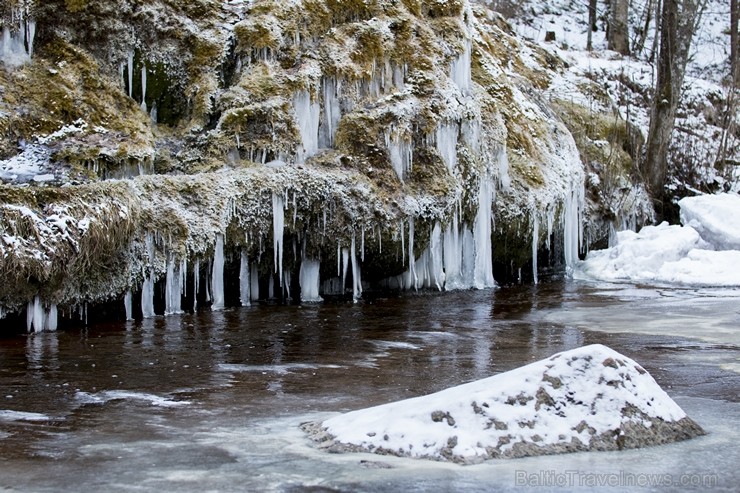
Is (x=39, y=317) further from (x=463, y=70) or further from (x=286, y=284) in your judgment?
(x=463, y=70)

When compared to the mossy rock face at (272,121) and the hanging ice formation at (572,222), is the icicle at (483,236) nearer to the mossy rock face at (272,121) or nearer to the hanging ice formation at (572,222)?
the mossy rock face at (272,121)

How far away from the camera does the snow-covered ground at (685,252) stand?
18484 millimetres

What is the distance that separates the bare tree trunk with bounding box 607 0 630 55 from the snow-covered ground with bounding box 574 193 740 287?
13731 mm

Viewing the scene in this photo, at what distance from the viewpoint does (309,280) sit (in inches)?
618

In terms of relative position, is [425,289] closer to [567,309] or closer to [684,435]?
[567,309]

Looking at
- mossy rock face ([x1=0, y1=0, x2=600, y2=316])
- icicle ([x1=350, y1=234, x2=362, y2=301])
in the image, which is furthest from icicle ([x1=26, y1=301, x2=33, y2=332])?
icicle ([x1=350, y1=234, x2=362, y2=301])

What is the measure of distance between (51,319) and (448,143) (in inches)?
328

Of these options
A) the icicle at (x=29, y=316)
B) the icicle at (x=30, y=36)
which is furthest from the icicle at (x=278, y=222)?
the icicle at (x=30, y=36)

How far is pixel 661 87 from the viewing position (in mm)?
24547

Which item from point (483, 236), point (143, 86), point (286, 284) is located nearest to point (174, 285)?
point (286, 284)

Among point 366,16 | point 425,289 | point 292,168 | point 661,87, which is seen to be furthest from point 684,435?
point 661,87

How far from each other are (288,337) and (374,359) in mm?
2040

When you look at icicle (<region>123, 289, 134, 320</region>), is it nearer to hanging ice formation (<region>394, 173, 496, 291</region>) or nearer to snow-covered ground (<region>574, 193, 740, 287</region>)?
hanging ice formation (<region>394, 173, 496, 291</region>)

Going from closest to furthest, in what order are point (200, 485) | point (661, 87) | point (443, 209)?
point (200, 485) < point (443, 209) < point (661, 87)
